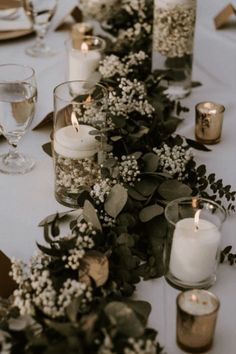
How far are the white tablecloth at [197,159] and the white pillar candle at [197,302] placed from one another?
7 cm

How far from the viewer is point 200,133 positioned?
1.44 m

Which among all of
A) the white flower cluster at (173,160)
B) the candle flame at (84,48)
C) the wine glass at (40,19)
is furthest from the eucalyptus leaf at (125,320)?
the wine glass at (40,19)

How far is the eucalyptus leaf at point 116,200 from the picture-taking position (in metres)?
1.08

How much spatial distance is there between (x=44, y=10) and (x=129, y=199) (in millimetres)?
848

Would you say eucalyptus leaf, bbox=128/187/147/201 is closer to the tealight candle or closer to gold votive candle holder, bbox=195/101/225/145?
gold votive candle holder, bbox=195/101/225/145

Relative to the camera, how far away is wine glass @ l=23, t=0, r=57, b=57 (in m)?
1.78

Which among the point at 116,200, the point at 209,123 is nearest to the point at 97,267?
the point at 116,200

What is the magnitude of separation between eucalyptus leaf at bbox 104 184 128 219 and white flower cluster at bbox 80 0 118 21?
0.85 metres

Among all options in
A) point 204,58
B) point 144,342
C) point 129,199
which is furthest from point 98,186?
point 204,58

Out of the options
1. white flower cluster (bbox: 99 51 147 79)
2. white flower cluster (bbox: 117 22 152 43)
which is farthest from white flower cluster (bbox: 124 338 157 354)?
white flower cluster (bbox: 117 22 152 43)

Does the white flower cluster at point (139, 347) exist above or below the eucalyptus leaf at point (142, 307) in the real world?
above

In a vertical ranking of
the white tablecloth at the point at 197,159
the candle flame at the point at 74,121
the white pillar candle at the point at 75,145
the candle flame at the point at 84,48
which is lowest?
the white tablecloth at the point at 197,159

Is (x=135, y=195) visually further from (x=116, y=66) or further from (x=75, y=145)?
(x=116, y=66)

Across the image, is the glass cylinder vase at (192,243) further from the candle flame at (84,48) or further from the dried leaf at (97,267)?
the candle flame at (84,48)
